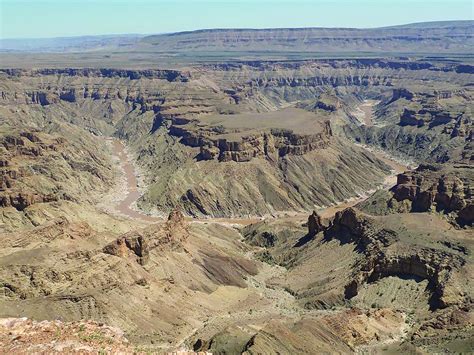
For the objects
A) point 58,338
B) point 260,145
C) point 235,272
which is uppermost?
point 58,338

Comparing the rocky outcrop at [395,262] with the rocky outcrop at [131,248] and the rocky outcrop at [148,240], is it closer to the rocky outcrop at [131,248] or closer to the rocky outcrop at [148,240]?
the rocky outcrop at [148,240]

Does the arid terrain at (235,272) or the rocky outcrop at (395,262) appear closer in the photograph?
→ the arid terrain at (235,272)

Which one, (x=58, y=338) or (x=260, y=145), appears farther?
(x=260, y=145)

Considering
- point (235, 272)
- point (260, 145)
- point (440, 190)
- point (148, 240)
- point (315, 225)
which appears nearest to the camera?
point (148, 240)

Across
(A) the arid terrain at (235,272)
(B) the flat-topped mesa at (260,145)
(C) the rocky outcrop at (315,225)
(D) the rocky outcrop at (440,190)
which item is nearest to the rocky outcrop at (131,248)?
(A) the arid terrain at (235,272)

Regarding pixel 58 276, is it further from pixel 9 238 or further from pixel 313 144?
pixel 313 144

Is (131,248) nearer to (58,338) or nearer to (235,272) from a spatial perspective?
(235,272)

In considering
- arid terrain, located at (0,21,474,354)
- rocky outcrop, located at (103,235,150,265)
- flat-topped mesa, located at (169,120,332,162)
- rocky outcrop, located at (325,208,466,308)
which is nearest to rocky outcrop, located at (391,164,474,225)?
arid terrain, located at (0,21,474,354)

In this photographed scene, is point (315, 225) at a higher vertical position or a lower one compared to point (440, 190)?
lower

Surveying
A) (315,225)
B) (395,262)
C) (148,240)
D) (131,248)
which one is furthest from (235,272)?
(395,262)

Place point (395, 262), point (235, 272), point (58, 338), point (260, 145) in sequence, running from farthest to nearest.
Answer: point (260, 145) → point (235, 272) → point (395, 262) → point (58, 338)

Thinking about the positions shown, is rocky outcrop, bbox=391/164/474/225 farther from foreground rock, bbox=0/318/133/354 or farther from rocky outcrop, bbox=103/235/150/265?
foreground rock, bbox=0/318/133/354
